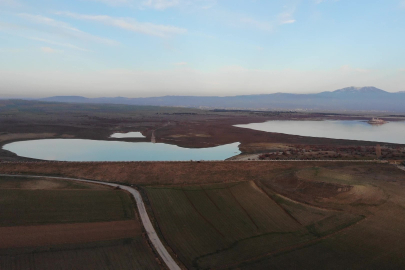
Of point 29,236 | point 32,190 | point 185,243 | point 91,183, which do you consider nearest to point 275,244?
point 185,243

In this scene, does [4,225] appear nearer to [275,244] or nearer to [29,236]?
[29,236]

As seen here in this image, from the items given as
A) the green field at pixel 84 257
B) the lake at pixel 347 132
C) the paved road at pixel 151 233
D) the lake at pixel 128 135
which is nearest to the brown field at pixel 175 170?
the paved road at pixel 151 233

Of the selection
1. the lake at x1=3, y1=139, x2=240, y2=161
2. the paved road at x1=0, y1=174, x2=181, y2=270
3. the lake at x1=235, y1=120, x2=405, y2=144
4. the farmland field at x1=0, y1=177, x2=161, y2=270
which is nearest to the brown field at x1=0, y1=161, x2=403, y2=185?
the paved road at x1=0, y1=174, x2=181, y2=270

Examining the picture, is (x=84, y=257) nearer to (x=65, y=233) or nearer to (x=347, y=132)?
(x=65, y=233)

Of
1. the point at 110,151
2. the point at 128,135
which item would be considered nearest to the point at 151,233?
the point at 110,151

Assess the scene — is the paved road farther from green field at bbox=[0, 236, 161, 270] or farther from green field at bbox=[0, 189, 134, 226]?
green field at bbox=[0, 189, 134, 226]
